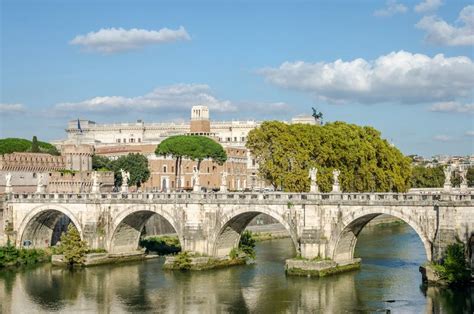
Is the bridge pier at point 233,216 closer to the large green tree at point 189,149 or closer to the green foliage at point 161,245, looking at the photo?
the green foliage at point 161,245

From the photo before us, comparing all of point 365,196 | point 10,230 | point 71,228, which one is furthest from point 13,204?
point 365,196

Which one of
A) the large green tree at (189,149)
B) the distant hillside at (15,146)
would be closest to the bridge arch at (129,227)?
the distant hillside at (15,146)

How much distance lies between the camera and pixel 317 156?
245ft

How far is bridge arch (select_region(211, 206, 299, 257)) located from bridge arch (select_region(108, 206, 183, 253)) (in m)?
4.44

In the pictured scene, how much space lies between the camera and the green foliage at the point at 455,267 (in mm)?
46875

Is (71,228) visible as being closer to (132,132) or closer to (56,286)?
(56,286)

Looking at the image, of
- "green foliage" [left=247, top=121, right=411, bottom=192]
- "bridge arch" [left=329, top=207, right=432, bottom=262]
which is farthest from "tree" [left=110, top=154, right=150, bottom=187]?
"bridge arch" [left=329, top=207, right=432, bottom=262]

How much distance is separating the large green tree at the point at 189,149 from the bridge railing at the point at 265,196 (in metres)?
40.8

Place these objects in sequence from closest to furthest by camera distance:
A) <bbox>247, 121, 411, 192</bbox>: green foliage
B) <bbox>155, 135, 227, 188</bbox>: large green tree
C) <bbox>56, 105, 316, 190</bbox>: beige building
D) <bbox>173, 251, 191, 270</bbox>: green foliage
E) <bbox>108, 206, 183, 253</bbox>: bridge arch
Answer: <bbox>173, 251, 191, 270</bbox>: green foliage → <bbox>108, 206, 183, 253</bbox>: bridge arch → <bbox>247, 121, 411, 192</bbox>: green foliage → <bbox>155, 135, 227, 188</bbox>: large green tree → <bbox>56, 105, 316, 190</bbox>: beige building

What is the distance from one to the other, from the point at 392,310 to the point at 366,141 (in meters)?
36.4

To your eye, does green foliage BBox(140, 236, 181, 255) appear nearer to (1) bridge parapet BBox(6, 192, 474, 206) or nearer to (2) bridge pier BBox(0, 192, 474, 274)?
(2) bridge pier BBox(0, 192, 474, 274)

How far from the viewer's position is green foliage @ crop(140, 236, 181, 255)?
7044cm

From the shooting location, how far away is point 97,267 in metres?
62.4

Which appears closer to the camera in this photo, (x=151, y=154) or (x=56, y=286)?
(x=56, y=286)
